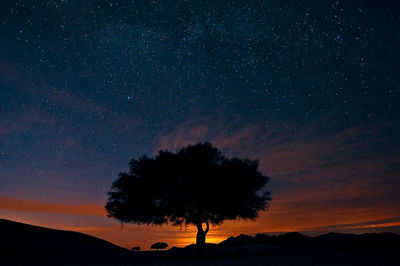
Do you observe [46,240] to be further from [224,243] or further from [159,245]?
[224,243]

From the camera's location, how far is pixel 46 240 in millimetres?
40969

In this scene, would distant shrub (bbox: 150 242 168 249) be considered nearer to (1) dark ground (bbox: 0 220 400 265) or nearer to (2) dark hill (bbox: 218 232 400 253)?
(1) dark ground (bbox: 0 220 400 265)

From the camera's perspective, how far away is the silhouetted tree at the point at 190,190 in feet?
96.4

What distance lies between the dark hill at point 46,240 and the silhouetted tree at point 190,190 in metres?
10.5

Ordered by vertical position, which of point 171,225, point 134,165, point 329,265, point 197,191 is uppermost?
point 134,165

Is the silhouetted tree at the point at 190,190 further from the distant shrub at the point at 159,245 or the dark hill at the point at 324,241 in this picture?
the distant shrub at the point at 159,245

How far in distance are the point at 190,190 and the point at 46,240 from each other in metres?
24.0

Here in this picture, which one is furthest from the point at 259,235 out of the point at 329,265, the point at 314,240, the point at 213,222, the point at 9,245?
the point at 9,245

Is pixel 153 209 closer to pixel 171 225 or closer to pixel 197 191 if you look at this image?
pixel 171 225

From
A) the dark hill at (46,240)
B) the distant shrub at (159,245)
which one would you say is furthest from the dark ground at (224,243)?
the distant shrub at (159,245)

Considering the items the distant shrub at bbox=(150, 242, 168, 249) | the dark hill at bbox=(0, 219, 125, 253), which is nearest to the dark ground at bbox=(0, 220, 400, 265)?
the dark hill at bbox=(0, 219, 125, 253)

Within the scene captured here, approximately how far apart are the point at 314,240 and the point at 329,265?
27390 mm

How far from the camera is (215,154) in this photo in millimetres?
→ 31969

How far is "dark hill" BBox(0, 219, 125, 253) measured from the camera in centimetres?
3509
